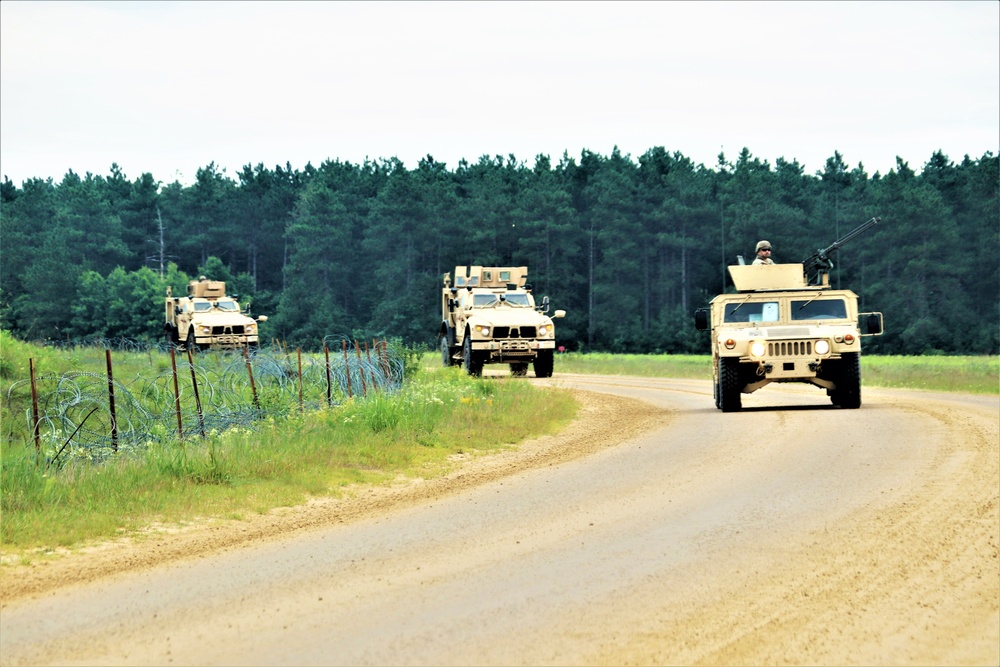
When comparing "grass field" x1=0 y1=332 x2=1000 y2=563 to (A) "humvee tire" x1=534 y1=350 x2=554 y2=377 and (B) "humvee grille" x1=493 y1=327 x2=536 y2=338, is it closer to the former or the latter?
(B) "humvee grille" x1=493 y1=327 x2=536 y2=338

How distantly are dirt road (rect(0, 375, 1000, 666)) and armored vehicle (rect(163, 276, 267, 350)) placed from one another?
31.3 meters

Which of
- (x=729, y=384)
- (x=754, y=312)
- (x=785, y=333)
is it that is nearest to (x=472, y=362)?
(x=754, y=312)

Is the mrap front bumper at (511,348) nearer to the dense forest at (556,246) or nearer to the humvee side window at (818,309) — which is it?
the humvee side window at (818,309)

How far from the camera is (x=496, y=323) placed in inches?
1252

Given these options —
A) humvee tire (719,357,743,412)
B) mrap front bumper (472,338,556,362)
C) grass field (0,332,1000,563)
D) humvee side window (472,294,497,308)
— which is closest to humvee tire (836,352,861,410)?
humvee tire (719,357,743,412)

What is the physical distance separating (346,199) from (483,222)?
20.9 meters

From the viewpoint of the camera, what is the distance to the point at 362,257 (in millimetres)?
94375

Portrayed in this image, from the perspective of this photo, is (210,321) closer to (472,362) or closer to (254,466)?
(472,362)

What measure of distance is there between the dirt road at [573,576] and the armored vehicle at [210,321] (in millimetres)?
31344

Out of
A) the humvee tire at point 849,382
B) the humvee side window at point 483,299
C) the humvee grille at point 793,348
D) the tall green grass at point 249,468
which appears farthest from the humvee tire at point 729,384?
the humvee side window at point 483,299

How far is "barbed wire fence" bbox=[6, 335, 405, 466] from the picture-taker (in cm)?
1440

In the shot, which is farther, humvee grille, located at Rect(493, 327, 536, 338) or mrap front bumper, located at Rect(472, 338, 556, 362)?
humvee grille, located at Rect(493, 327, 536, 338)

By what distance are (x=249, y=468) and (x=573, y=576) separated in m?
5.99

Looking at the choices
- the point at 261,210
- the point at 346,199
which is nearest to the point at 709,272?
the point at 346,199
